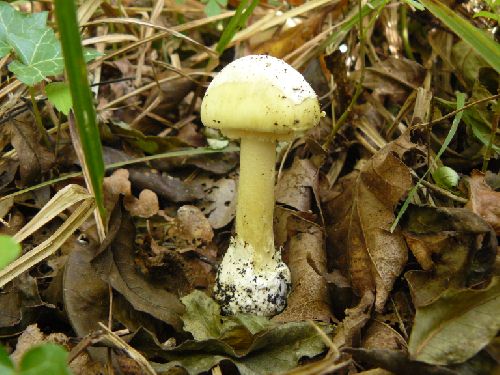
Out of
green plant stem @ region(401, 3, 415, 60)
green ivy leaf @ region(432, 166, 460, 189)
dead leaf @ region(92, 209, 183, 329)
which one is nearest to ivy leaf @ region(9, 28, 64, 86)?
dead leaf @ region(92, 209, 183, 329)

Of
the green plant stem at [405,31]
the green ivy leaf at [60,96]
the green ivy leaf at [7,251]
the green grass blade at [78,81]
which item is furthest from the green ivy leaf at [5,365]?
the green plant stem at [405,31]

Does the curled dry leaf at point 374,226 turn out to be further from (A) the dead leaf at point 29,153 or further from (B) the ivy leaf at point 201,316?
(A) the dead leaf at point 29,153

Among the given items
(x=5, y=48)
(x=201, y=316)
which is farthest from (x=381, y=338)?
(x=5, y=48)

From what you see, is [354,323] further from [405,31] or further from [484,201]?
[405,31]

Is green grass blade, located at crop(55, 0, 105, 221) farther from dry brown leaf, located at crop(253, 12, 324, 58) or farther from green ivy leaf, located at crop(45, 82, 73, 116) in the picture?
dry brown leaf, located at crop(253, 12, 324, 58)

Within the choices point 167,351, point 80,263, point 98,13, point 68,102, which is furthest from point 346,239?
point 98,13

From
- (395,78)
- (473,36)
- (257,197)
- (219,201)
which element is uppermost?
(473,36)
